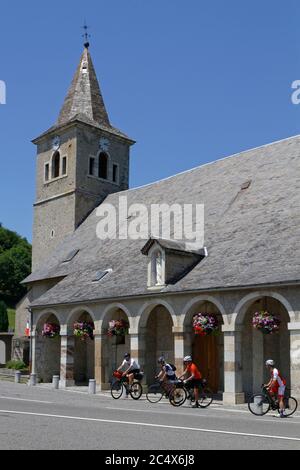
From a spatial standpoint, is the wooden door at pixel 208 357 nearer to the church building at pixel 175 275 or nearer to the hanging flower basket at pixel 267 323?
the church building at pixel 175 275

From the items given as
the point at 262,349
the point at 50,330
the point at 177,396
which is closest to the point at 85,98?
the point at 50,330

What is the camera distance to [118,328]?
24328 mm

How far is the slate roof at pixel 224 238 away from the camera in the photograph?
65.5ft

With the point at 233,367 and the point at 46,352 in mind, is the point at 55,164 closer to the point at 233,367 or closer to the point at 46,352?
the point at 46,352

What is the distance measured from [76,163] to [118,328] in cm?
1415

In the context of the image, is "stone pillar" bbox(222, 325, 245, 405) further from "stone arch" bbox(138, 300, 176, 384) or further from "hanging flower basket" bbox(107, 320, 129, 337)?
"hanging flower basket" bbox(107, 320, 129, 337)

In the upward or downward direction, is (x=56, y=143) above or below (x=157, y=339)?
above

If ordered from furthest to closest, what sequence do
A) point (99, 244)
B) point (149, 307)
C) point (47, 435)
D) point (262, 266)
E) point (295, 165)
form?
point (99, 244), point (295, 165), point (149, 307), point (262, 266), point (47, 435)

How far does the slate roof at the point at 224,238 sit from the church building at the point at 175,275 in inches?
2.4

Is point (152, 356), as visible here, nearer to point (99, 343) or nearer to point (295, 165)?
point (99, 343)

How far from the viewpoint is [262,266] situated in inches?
764

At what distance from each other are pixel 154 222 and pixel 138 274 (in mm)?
4494

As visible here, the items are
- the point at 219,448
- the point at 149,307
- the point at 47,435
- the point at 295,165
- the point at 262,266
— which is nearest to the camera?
the point at 219,448
